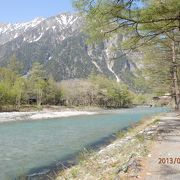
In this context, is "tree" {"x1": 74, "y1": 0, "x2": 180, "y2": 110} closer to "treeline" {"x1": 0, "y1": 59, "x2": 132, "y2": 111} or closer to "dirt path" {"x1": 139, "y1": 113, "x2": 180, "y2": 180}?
"dirt path" {"x1": 139, "y1": 113, "x2": 180, "y2": 180}

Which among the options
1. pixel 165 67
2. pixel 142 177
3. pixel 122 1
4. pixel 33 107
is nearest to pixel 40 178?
pixel 142 177

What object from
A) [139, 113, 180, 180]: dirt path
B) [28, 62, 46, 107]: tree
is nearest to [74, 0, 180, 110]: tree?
[139, 113, 180, 180]: dirt path

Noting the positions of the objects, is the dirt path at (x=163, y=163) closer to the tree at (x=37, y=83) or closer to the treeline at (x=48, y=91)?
the treeline at (x=48, y=91)

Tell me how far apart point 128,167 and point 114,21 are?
6047mm

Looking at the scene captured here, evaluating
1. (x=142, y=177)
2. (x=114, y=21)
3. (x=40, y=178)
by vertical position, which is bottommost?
(x=40, y=178)

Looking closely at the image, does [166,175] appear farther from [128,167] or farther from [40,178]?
[40,178]

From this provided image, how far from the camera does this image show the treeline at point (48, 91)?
105312 millimetres

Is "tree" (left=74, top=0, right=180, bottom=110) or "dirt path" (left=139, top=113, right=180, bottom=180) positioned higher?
"tree" (left=74, top=0, right=180, bottom=110)

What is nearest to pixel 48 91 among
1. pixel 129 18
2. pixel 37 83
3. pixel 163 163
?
pixel 37 83

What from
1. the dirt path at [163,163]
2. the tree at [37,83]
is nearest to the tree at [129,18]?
the dirt path at [163,163]

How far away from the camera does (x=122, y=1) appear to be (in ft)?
39.4

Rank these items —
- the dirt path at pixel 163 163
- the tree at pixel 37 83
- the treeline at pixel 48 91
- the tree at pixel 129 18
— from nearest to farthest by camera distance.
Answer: the dirt path at pixel 163 163, the tree at pixel 129 18, the treeline at pixel 48 91, the tree at pixel 37 83

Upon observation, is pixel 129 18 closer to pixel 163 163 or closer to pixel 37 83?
pixel 163 163

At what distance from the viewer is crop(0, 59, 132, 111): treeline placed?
10531 cm
